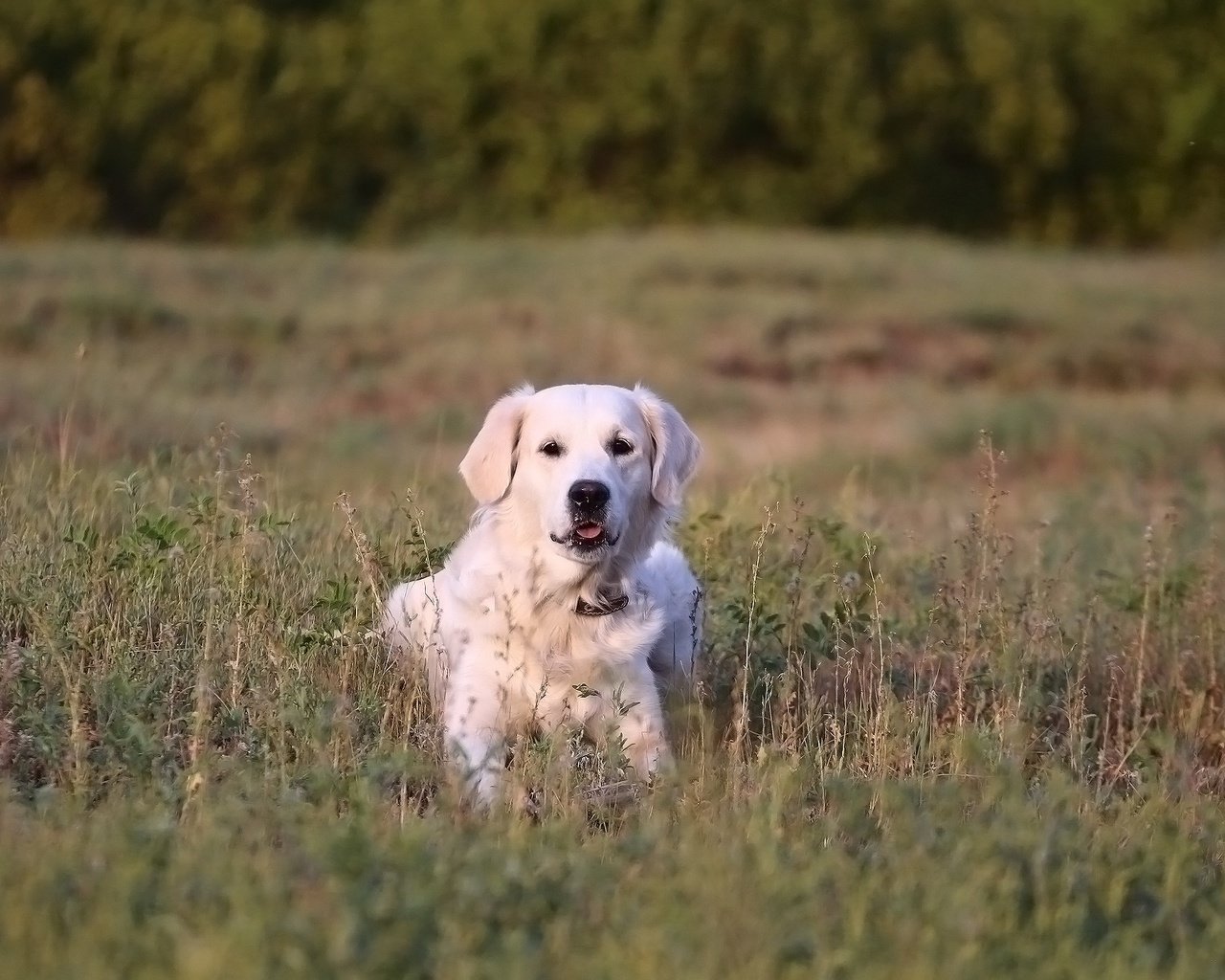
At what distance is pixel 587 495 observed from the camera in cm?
464

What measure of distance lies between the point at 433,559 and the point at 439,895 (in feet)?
8.13

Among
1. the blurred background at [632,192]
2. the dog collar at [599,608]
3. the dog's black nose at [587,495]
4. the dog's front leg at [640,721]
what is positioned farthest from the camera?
the blurred background at [632,192]

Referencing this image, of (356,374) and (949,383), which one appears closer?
(356,374)

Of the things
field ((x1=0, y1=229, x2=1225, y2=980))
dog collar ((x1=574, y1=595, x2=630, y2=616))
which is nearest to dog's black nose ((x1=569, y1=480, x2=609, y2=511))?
dog collar ((x1=574, y1=595, x2=630, y2=616))

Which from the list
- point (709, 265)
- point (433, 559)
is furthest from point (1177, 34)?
point (433, 559)

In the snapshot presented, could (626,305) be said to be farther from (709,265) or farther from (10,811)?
(10,811)

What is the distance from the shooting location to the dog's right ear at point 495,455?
495 centimetres

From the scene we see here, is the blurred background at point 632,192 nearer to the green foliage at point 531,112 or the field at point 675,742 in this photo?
the green foliage at point 531,112

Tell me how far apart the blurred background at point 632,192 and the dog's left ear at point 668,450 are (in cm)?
961

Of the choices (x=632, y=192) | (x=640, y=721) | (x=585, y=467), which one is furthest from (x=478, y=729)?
(x=632, y=192)

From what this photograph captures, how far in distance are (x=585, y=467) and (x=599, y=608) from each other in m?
0.42

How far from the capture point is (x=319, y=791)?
387 cm

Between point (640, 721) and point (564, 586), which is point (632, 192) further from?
point (640, 721)

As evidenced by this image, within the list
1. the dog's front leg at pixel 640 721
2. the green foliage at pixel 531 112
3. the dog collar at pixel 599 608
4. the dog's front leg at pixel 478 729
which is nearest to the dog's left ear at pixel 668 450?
the dog collar at pixel 599 608
